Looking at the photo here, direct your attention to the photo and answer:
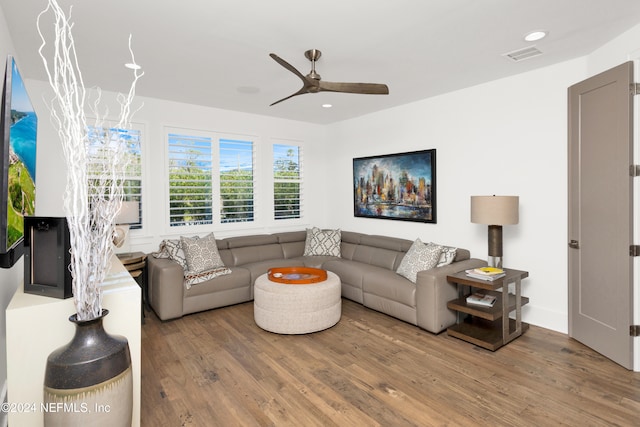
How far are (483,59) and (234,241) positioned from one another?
377cm

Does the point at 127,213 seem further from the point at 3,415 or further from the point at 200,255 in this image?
the point at 3,415

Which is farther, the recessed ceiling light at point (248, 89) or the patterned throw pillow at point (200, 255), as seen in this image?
the patterned throw pillow at point (200, 255)

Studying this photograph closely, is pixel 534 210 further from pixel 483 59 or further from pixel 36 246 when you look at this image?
pixel 36 246

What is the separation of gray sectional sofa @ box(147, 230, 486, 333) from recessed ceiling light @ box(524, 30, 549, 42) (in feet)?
7.17

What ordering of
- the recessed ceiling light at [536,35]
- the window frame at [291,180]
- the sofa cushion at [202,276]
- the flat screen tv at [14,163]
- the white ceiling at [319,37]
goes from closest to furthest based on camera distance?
the flat screen tv at [14,163], the white ceiling at [319,37], the recessed ceiling light at [536,35], the sofa cushion at [202,276], the window frame at [291,180]

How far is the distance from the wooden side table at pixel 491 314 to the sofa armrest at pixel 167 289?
2.93m

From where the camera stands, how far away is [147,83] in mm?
3889

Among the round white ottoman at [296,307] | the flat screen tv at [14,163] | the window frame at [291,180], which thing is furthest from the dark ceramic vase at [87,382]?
the window frame at [291,180]

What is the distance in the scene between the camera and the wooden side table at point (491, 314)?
3150 millimetres

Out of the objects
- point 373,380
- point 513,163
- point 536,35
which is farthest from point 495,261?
point 536,35

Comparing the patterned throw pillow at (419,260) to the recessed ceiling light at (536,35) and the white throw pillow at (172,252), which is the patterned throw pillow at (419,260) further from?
the white throw pillow at (172,252)

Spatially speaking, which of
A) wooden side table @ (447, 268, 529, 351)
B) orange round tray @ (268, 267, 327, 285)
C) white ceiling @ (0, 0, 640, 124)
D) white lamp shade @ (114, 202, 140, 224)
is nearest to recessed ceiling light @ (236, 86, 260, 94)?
white ceiling @ (0, 0, 640, 124)

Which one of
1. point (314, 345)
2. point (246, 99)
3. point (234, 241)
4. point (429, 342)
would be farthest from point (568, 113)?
point (234, 241)

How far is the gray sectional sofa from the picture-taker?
352cm
